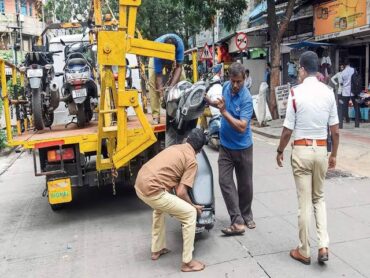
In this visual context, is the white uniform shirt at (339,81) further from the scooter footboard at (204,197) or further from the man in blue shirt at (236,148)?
the scooter footboard at (204,197)

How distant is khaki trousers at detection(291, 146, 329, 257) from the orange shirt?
0.93m

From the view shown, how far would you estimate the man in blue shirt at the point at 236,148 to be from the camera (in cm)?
453

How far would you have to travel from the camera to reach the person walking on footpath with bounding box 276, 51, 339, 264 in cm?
387

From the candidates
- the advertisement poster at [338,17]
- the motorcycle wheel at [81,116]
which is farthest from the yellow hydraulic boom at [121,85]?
the advertisement poster at [338,17]

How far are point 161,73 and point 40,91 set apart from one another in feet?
5.49

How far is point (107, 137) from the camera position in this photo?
16.4 ft

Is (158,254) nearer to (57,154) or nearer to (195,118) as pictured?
(195,118)

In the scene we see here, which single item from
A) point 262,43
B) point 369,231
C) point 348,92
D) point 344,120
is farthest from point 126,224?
point 262,43

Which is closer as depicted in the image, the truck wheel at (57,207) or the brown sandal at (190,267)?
the brown sandal at (190,267)

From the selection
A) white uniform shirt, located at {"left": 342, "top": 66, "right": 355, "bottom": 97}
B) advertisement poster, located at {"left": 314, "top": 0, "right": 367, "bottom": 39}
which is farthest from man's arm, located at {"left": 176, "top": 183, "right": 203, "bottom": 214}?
advertisement poster, located at {"left": 314, "top": 0, "right": 367, "bottom": 39}

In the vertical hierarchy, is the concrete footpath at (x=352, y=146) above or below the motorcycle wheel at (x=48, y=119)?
below

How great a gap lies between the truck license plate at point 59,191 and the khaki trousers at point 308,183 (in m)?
2.72

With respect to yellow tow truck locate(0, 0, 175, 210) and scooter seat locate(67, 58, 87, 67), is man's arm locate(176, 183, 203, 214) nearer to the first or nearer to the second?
yellow tow truck locate(0, 0, 175, 210)

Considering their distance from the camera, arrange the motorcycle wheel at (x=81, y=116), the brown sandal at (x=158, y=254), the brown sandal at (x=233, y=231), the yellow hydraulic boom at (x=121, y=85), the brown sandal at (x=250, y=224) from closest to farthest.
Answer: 1. the brown sandal at (x=158, y=254)
2. the yellow hydraulic boom at (x=121, y=85)
3. the brown sandal at (x=233, y=231)
4. the brown sandal at (x=250, y=224)
5. the motorcycle wheel at (x=81, y=116)
